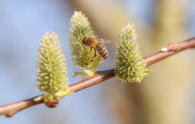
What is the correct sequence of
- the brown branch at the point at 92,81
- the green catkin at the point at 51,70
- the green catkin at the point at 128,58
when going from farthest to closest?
the green catkin at the point at 128,58 → the green catkin at the point at 51,70 → the brown branch at the point at 92,81

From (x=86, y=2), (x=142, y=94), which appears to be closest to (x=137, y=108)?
(x=142, y=94)

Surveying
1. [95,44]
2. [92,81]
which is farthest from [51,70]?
[95,44]

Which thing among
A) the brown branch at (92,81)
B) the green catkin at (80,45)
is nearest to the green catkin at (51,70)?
the brown branch at (92,81)

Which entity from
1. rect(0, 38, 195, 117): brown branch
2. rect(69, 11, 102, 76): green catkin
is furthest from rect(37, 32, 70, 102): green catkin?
rect(69, 11, 102, 76): green catkin

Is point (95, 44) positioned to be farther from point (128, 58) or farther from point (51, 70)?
point (51, 70)

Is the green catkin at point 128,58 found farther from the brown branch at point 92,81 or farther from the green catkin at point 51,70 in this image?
the green catkin at point 51,70

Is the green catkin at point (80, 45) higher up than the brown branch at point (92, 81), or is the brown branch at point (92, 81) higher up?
the green catkin at point (80, 45)

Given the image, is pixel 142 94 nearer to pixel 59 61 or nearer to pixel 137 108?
pixel 137 108

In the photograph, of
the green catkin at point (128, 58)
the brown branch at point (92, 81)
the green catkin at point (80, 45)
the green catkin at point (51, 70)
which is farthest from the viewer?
the green catkin at point (80, 45)
